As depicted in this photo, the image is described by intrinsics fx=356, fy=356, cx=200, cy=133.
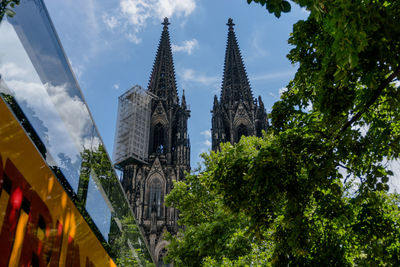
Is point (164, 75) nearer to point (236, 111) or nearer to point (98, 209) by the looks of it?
point (236, 111)

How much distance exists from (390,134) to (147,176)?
2674 cm

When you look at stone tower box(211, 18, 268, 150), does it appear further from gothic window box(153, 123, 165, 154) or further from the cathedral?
gothic window box(153, 123, 165, 154)

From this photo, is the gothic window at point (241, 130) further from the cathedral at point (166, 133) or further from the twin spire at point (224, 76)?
the twin spire at point (224, 76)

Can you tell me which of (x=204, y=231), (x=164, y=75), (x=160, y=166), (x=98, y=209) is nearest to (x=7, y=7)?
(x=98, y=209)

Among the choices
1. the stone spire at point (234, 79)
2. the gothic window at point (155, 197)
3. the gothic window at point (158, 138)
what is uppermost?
the stone spire at point (234, 79)

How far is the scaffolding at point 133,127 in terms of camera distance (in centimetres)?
3403

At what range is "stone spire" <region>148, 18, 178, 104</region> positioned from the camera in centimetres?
3912

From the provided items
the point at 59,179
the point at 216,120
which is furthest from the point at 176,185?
the point at 216,120

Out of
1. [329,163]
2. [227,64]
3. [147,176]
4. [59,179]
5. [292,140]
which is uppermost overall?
[227,64]

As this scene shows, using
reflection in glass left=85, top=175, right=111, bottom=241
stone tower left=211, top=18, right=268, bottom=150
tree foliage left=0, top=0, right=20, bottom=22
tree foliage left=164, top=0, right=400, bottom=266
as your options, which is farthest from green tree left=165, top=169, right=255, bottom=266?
stone tower left=211, top=18, right=268, bottom=150

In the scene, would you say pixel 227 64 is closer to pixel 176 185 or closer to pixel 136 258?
pixel 176 185

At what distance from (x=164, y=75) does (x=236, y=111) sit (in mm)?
9952

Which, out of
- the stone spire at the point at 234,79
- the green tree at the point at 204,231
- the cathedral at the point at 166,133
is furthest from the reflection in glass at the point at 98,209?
the stone spire at the point at 234,79

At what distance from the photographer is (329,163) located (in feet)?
18.1
